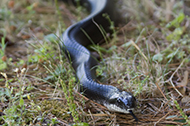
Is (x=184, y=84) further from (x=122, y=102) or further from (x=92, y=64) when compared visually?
(x=92, y=64)

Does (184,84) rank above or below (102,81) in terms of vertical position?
above

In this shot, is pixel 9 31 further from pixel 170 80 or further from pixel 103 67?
pixel 170 80

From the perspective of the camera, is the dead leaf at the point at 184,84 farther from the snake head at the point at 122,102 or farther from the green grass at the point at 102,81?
the snake head at the point at 122,102

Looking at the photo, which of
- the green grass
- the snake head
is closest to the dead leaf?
the green grass

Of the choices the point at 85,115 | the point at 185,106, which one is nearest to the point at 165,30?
the point at 185,106

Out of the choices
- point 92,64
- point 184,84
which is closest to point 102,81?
point 92,64

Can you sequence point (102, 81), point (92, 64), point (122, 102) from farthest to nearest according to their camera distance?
point (92, 64)
point (102, 81)
point (122, 102)

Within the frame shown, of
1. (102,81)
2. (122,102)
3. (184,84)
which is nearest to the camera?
(122,102)
